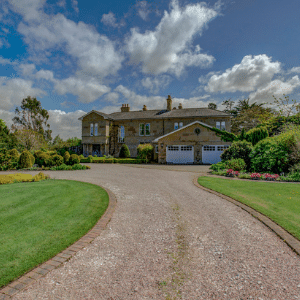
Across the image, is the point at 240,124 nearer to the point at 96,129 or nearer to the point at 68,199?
the point at 96,129

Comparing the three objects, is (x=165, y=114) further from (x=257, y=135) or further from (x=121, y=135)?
(x=257, y=135)

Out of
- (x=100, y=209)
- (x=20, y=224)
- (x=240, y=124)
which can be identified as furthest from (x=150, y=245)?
(x=240, y=124)

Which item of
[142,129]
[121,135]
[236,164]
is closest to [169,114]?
[142,129]

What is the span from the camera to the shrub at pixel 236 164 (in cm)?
1616

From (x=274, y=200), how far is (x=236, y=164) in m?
8.65

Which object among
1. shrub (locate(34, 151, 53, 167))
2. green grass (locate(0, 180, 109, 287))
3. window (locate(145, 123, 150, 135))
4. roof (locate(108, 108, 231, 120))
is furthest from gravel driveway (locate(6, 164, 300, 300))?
window (locate(145, 123, 150, 135))

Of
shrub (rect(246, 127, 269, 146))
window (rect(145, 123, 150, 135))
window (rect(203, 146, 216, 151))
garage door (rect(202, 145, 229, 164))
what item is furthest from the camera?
window (rect(145, 123, 150, 135))

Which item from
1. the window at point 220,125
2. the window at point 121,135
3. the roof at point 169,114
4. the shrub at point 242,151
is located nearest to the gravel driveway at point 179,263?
the shrub at point 242,151

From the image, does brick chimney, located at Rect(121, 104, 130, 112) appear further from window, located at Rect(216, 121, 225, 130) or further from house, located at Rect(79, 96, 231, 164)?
window, located at Rect(216, 121, 225, 130)

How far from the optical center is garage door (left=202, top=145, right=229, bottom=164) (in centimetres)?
2591

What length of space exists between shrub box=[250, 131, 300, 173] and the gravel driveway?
1059cm

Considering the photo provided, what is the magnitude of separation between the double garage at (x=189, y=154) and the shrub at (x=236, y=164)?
30.3 feet

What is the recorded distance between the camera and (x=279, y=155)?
589 inches

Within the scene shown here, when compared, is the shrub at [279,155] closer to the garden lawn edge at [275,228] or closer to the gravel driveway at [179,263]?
the garden lawn edge at [275,228]
